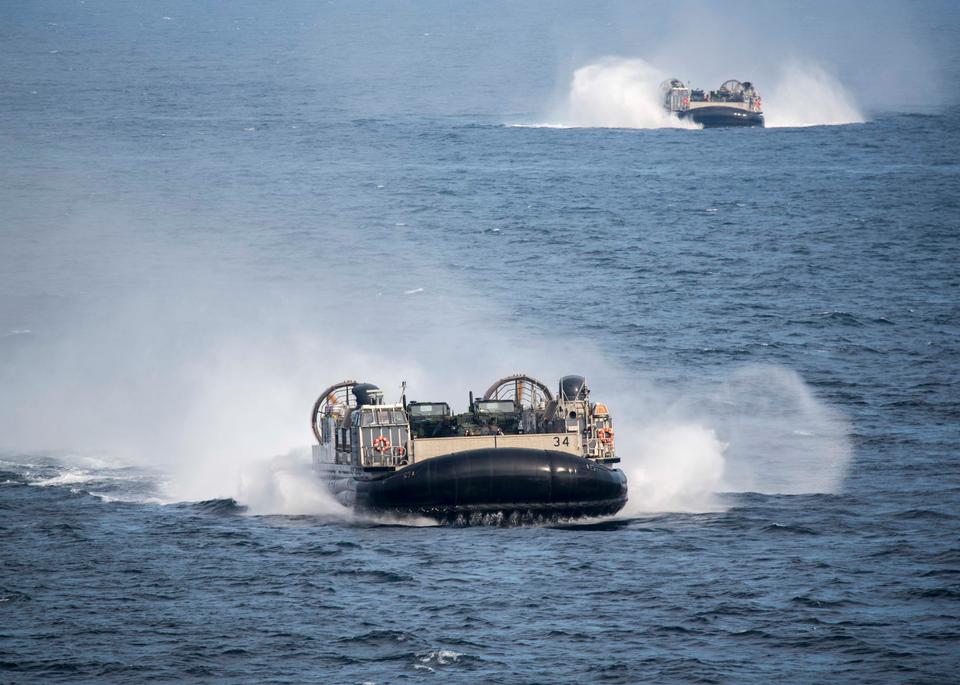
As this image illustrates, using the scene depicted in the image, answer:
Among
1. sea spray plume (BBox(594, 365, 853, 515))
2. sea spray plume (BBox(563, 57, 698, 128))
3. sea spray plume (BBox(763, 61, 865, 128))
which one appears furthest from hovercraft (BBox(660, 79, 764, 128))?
sea spray plume (BBox(594, 365, 853, 515))

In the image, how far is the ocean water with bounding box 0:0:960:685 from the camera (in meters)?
36.5

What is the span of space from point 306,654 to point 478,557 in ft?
29.7

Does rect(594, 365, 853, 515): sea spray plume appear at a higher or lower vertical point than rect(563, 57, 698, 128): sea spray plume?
lower

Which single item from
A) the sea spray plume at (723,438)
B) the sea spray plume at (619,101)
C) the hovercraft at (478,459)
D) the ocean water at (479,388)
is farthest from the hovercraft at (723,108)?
the hovercraft at (478,459)

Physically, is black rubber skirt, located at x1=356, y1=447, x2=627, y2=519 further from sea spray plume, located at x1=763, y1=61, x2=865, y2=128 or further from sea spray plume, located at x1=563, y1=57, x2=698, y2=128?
sea spray plume, located at x1=763, y1=61, x2=865, y2=128

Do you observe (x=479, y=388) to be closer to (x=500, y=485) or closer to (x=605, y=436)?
(x=605, y=436)

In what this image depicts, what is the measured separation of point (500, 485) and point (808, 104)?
139 m

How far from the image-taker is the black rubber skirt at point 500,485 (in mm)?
45125

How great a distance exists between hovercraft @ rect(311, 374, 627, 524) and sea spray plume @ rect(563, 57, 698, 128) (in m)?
114

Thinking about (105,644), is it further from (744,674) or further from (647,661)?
(744,674)

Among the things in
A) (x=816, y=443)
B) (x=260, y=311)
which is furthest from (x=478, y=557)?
(x=260, y=311)

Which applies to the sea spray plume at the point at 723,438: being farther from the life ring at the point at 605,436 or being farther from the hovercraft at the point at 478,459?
the hovercraft at the point at 478,459

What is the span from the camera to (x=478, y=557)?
43094 millimetres

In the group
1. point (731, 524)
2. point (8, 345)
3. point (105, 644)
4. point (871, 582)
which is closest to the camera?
point (105, 644)
